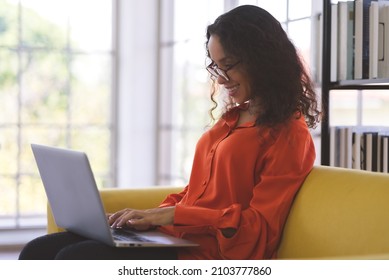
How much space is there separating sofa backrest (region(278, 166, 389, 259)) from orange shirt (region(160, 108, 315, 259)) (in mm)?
40

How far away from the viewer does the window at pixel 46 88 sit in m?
4.29

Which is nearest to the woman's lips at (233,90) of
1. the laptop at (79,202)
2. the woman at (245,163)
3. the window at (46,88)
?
the woman at (245,163)

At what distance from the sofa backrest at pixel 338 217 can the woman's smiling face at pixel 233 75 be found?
1.02ft

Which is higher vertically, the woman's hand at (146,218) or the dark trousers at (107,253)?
the woman's hand at (146,218)

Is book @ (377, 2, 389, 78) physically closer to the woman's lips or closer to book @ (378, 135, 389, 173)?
book @ (378, 135, 389, 173)

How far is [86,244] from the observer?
180 cm

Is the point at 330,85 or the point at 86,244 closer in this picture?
the point at 86,244

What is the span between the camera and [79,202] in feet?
6.03

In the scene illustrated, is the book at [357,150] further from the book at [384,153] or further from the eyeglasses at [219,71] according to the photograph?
the eyeglasses at [219,71]

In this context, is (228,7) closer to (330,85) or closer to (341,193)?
(330,85)

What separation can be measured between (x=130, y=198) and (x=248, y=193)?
2.02 ft

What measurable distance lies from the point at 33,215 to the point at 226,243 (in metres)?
2.86

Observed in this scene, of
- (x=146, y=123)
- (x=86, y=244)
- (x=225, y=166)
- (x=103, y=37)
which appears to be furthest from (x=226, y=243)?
(x=103, y=37)

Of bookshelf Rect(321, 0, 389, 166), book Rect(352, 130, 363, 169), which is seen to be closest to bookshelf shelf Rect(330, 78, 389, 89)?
bookshelf Rect(321, 0, 389, 166)
